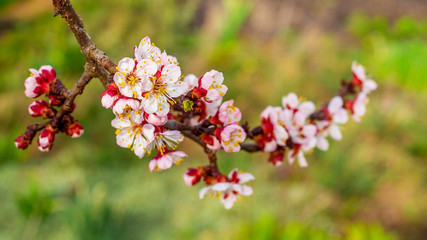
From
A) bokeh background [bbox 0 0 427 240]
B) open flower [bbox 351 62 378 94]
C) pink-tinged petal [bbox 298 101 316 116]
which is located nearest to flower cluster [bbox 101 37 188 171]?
pink-tinged petal [bbox 298 101 316 116]

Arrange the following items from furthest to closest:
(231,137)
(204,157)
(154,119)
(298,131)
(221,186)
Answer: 1. (204,157)
2. (298,131)
3. (221,186)
4. (231,137)
5. (154,119)

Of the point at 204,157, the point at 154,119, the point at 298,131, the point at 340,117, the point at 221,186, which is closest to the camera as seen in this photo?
the point at 154,119

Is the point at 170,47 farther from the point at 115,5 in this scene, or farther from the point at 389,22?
the point at 389,22

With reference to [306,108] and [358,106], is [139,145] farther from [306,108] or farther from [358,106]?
[358,106]

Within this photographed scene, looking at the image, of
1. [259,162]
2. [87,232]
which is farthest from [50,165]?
[259,162]

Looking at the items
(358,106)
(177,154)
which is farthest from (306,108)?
(177,154)

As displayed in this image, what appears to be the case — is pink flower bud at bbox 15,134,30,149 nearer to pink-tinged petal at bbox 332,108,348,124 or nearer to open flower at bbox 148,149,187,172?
open flower at bbox 148,149,187,172
